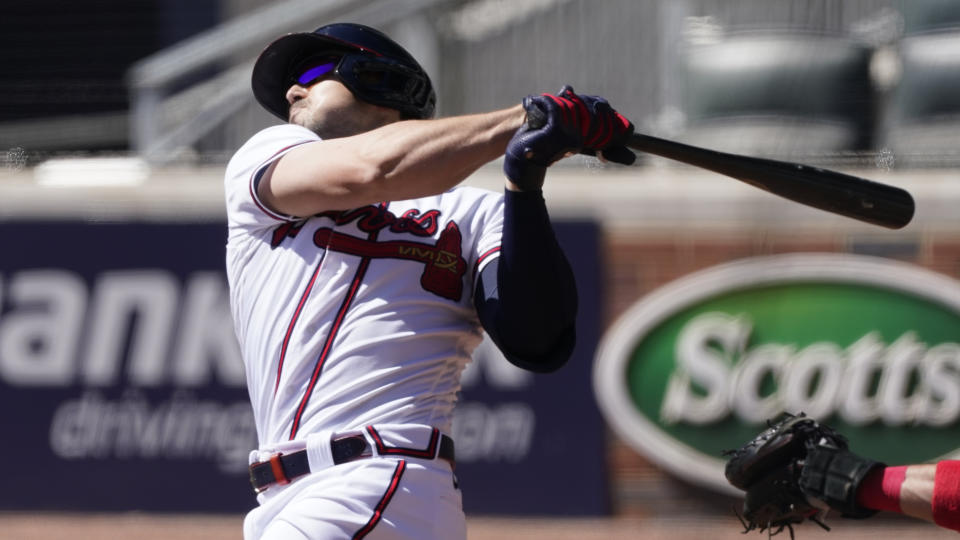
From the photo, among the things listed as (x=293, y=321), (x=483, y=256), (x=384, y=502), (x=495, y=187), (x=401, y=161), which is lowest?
(x=384, y=502)

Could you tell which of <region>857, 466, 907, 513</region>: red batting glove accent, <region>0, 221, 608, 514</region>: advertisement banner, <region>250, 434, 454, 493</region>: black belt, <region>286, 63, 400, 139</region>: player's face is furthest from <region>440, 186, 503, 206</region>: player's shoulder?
<region>0, 221, 608, 514</region>: advertisement banner

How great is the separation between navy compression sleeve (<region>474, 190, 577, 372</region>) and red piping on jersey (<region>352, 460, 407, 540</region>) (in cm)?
32

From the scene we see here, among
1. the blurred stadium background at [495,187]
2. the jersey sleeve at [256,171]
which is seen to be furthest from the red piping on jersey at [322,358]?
the blurred stadium background at [495,187]

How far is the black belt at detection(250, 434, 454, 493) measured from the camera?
2521mm

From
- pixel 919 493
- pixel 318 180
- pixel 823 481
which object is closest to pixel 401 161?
pixel 318 180

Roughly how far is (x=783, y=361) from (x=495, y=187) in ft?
5.47

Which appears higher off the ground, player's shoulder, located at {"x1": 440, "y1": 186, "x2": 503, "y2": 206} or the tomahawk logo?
player's shoulder, located at {"x1": 440, "y1": 186, "x2": 503, "y2": 206}

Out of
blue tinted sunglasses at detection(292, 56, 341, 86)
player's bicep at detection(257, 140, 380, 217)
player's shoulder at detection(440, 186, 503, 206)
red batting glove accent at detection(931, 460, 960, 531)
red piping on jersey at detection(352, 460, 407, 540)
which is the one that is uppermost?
blue tinted sunglasses at detection(292, 56, 341, 86)

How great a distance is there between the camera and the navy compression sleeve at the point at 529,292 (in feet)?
8.36

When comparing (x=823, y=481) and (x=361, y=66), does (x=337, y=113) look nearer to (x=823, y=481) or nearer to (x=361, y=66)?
(x=361, y=66)

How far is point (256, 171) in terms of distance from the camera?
267cm

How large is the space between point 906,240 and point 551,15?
2.20 m

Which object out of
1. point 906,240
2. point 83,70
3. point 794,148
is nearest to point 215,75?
point 83,70

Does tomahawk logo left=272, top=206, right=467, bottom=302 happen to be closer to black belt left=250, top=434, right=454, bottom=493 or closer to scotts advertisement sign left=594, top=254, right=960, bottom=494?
black belt left=250, top=434, right=454, bottom=493
